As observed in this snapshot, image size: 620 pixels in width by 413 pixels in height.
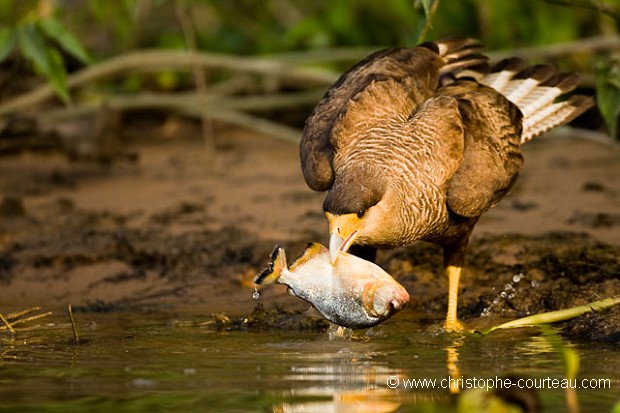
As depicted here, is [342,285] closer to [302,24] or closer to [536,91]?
[536,91]

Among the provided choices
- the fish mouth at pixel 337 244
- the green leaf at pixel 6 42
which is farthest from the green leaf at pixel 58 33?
the fish mouth at pixel 337 244

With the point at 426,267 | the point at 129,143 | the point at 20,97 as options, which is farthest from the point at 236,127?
the point at 426,267

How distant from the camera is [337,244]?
6.47 m

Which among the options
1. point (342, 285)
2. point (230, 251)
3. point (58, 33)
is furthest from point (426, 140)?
point (58, 33)

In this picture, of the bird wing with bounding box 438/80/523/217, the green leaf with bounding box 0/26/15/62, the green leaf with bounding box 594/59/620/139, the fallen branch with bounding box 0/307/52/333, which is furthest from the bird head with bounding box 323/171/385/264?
the green leaf with bounding box 0/26/15/62

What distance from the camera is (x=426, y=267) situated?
8.80 m

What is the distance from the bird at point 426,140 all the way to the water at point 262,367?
589 millimetres

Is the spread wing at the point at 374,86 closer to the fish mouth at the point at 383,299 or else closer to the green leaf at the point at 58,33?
the fish mouth at the point at 383,299

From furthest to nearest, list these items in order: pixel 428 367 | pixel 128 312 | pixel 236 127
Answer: pixel 236 127 → pixel 128 312 → pixel 428 367

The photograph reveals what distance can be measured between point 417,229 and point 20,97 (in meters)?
6.35

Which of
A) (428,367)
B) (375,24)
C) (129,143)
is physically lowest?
(428,367)

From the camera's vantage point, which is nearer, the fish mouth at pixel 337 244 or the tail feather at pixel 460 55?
the fish mouth at pixel 337 244

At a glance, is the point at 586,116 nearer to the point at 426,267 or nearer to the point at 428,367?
the point at 426,267

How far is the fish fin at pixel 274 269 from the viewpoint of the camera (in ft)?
21.1
